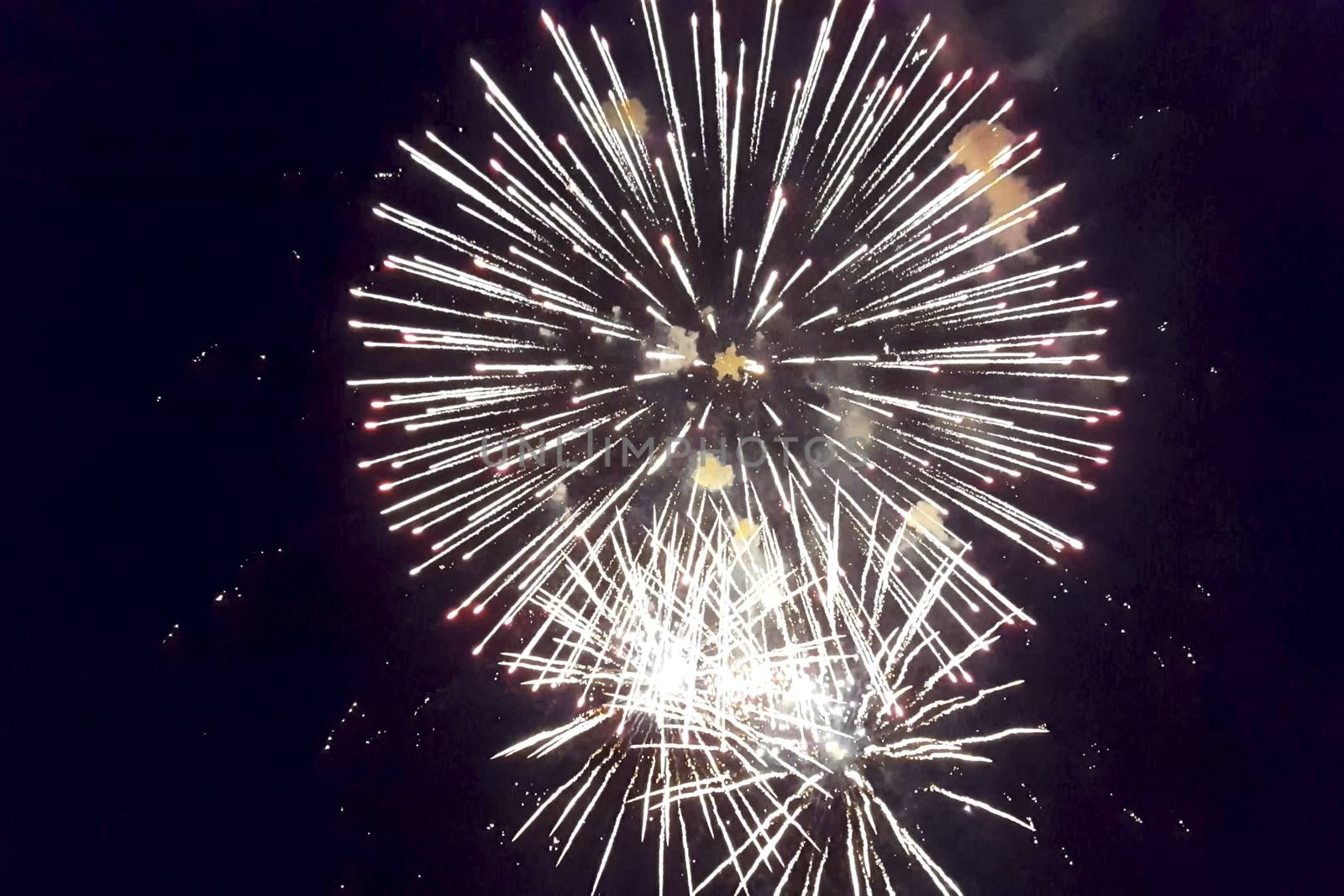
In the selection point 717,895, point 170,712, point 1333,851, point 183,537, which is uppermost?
point 183,537

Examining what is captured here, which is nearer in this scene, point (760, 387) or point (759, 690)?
point (759, 690)

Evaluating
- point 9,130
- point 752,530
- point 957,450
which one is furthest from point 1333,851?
point 9,130

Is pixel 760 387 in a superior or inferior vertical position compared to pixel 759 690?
superior

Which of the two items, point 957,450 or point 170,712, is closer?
point 957,450

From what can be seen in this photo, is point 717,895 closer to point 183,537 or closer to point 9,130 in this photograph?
point 183,537

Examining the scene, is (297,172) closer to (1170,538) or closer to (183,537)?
(183,537)

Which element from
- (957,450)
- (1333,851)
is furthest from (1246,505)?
(1333,851)

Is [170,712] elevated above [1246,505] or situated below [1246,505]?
above
